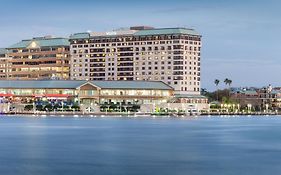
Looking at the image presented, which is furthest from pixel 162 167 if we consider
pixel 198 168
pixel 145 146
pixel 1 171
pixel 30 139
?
pixel 30 139

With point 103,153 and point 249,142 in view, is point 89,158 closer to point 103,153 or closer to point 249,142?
point 103,153

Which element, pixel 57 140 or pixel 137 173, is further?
pixel 57 140

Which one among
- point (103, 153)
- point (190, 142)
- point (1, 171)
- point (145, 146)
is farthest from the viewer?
point (190, 142)

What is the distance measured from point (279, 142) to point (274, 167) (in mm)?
35441

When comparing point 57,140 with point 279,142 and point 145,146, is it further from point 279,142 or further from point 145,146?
point 279,142

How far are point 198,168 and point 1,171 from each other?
59.4ft

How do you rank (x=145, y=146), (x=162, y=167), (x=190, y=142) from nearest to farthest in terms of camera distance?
(x=162, y=167) → (x=145, y=146) → (x=190, y=142)

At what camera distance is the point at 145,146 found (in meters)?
90.3

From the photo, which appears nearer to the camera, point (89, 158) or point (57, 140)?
point (89, 158)

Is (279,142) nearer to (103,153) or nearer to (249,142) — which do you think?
(249,142)

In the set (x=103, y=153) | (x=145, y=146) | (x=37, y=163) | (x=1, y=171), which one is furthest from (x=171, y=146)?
(x=1, y=171)

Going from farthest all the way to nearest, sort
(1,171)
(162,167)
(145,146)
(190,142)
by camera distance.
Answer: (190,142)
(145,146)
(162,167)
(1,171)

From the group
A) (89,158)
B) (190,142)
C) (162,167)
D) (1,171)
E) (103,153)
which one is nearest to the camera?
(1,171)

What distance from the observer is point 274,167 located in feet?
221
